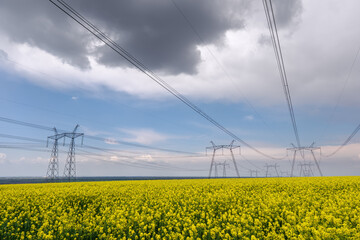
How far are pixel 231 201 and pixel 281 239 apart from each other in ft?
19.2

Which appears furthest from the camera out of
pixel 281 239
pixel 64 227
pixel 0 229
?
pixel 0 229

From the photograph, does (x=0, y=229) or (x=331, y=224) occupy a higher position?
(x=331, y=224)

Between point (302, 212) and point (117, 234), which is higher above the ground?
point (302, 212)

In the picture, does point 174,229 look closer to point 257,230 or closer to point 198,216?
point 198,216

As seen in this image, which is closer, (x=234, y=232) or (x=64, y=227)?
(x=234, y=232)

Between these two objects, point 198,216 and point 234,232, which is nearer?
point 234,232

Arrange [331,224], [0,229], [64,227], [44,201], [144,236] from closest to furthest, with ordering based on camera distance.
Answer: [331,224] → [144,236] → [64,227] → [0,229] → [44,201]

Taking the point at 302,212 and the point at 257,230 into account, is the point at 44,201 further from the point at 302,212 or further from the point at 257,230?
the point at 302,212

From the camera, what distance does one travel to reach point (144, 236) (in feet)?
25.4

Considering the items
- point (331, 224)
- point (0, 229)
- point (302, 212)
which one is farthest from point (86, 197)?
point (331, 224)

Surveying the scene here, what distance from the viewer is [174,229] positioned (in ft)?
26.4

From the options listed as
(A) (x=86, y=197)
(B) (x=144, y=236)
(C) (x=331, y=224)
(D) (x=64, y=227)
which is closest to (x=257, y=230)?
(C) (x=331, y=224)

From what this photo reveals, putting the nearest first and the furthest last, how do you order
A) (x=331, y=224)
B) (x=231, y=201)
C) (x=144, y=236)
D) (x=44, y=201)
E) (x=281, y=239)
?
(x=281, y=239), (x=331, y=224), (x=144, y=236), (x=231, y=201), (x=44, y=201)

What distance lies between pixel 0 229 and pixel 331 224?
12267 mm
